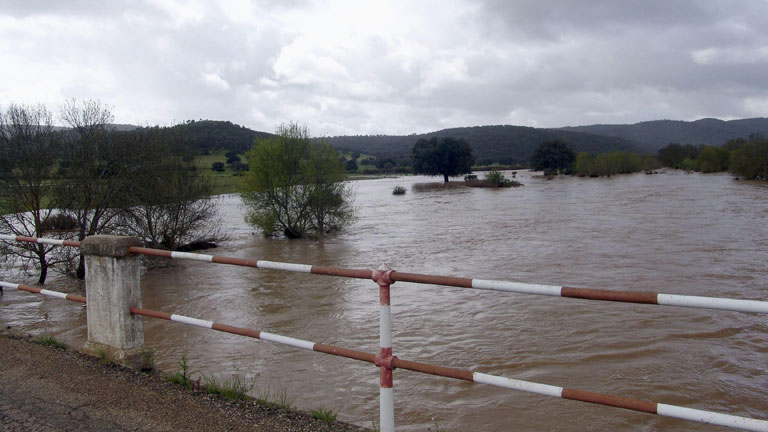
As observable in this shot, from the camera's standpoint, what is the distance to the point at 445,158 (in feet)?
300

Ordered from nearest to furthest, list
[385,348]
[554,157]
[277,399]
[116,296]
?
[385,348] < [116,296] < [277,399] < [554,157]

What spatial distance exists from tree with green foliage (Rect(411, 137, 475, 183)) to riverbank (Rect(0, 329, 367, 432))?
8790 cm

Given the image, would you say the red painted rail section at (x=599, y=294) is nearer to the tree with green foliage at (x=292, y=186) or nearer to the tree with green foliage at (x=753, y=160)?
the tree with green foliage at (x=292, y=186)

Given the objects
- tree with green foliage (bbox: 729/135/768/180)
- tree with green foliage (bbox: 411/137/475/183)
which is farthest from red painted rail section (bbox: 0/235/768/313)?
tree with green foliage (bbox: 411/137/475/183)

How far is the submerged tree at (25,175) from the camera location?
1436 cm

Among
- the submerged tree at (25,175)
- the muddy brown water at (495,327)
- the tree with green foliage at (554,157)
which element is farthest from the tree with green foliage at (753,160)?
the submerged tree at (25,175)

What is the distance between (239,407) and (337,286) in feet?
36.0

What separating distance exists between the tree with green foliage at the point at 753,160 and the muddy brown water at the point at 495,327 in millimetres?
45421

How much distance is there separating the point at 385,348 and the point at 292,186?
25.2 m

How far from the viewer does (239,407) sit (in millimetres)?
4133

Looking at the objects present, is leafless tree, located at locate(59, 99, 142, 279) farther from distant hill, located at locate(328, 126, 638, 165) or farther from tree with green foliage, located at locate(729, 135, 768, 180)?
distant hill, located at locate(328, 126, 638, 165)

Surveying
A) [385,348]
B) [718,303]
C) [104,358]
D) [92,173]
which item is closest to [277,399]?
[104,358]

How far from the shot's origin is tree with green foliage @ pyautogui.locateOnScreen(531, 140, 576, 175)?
355 ft

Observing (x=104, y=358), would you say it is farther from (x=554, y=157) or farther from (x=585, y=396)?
(x=554, y=157)
